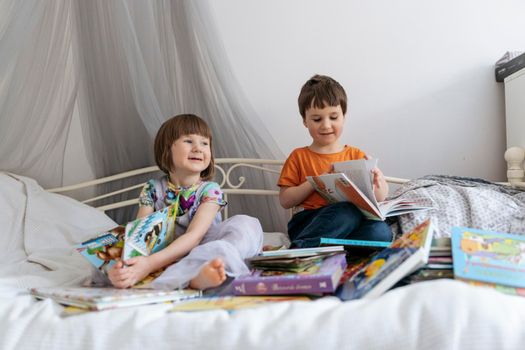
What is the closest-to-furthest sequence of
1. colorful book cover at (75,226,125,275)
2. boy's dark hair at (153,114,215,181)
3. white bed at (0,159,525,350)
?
1. white bed at (0,159,525,350)
2. colorful book cover at (75,226,125,275)
3. boy's dark hair at (153,114,215,181)

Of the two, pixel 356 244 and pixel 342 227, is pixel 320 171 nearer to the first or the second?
pixel 342 227

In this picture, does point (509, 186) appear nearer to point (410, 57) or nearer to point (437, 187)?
point (437, 187)

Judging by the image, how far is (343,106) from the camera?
1.55 meters

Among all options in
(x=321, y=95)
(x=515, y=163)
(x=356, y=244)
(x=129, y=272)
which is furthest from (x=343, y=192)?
(x=515, y=163)

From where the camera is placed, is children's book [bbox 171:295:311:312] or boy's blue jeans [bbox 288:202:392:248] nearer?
children's book [bbox 171:295:311:312]

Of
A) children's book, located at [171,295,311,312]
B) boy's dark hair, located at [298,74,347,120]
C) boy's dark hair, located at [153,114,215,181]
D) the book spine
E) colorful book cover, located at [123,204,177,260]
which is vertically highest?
boy's dark hair, located at [298,74,347,120]

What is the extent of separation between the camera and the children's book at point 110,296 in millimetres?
831

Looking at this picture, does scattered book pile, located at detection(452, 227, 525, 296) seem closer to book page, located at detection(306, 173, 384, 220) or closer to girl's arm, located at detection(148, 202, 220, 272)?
book page, located at detection(306, 173, 384, 220)

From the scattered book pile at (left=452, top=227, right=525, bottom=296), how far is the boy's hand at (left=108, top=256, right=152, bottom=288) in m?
0.64

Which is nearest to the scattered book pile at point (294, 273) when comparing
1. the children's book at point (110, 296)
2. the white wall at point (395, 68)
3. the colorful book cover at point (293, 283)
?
the colorful book cover at point (293, 283)

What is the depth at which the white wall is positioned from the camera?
1886 mm

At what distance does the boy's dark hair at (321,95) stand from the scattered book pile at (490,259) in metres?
0.66

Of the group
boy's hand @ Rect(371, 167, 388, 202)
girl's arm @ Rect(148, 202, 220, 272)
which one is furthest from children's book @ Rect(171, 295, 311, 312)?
boy's hand @ Rect(371, 167, 388, 202)

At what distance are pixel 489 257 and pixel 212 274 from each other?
515mm
